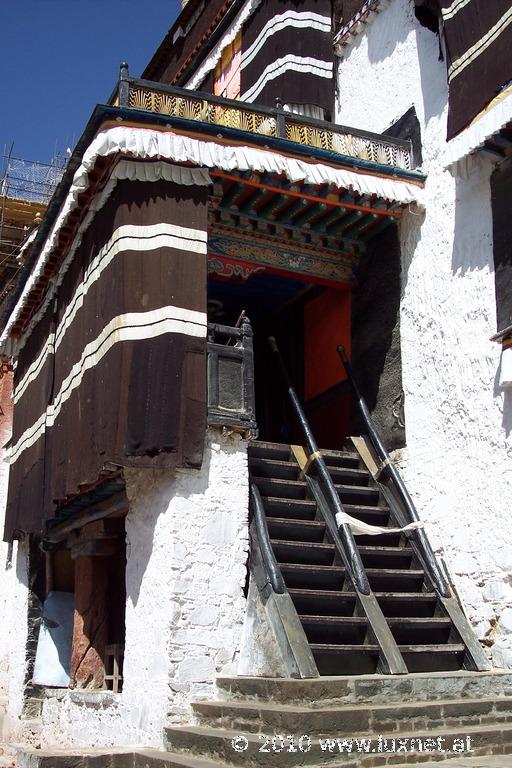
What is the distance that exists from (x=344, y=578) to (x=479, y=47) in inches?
167

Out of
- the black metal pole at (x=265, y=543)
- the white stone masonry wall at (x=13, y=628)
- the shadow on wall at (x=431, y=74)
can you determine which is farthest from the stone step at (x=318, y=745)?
the shadow on wall at (x=431, y=74)

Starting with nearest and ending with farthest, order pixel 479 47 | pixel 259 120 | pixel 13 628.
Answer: pixel 479 47, pixel 259 120, pixel 13 628

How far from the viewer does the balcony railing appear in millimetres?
6711

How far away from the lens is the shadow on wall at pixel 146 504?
20.1 feet

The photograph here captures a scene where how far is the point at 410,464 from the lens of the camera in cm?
735

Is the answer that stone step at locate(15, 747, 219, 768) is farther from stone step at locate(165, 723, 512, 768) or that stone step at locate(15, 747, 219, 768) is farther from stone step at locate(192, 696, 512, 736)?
stone step at locate(192, 696, 512, 736)

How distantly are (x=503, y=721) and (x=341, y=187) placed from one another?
4261 millimetres

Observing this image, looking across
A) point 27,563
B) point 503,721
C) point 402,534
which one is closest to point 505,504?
point 402,534

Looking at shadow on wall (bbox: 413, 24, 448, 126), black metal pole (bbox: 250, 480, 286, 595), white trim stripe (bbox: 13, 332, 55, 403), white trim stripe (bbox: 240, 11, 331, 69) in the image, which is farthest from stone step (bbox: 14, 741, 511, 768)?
white trim stripe (bbox: 240, 11, 331, 69)

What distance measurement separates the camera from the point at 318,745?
459cm

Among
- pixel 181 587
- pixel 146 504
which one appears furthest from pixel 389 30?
pixel 181 587

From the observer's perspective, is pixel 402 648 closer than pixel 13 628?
Yes

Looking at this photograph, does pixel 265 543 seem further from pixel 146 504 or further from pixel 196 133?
pixel 196 133

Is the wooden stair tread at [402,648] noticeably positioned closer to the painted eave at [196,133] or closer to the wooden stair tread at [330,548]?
the wooden stair tread at [330,548]
